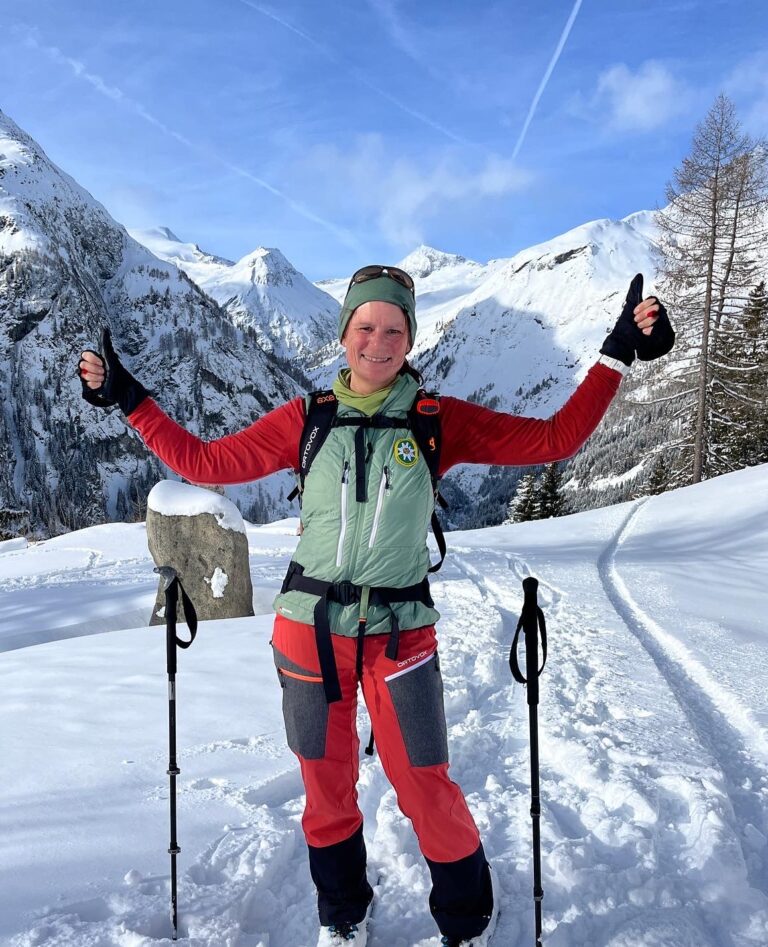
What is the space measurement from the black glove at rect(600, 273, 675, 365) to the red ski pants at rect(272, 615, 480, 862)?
4.50 ft

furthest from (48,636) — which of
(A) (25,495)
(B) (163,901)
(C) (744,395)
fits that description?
(A) (25,495)

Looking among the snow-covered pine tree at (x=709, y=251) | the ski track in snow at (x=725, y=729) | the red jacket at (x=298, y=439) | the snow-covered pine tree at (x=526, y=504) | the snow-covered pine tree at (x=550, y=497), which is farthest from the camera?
the snow-covered pine tree at (x=526, y=504)

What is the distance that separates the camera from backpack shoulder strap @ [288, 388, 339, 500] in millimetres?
2654

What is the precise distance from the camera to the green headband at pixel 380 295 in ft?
8.89

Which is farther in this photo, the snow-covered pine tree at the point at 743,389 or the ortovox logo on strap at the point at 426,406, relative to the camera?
the snow-covered pine tree at the point at 743,389

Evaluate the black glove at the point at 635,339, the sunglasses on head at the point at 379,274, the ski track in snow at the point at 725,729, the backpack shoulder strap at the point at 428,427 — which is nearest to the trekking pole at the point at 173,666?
the backpack shoulder strap at the point at 428,427

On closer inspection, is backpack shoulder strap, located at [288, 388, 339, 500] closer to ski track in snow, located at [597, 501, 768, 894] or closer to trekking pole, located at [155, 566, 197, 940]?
trekking pole, located at [155, 566, 197, 940]

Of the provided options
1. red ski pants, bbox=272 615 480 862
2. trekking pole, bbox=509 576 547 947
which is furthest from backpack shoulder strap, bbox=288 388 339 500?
trekking pole, bbox=509 576 547 947

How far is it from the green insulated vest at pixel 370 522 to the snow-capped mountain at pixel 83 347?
4421 inches

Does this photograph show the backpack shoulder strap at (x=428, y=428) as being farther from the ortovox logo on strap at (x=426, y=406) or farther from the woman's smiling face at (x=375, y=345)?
the woman's smiling face at (x=375, y=345)

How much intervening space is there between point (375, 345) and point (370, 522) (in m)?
0.73

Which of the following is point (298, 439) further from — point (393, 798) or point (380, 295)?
point (393, 798)

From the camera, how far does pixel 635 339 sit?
2.67 meters

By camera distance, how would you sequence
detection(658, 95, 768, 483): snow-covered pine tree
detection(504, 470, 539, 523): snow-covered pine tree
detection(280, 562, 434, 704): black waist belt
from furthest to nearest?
detection(504, 470, 539, 523): snow-covered pine tree → detection(658, 95, 768, 483): snow-covered pine tree → detection(280, 562, 434, 704): black waist belt
